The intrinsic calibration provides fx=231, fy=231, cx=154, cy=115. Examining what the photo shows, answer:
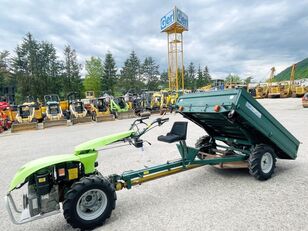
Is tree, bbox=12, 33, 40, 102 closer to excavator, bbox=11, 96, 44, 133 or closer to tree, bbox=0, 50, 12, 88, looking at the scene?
tree, bbox=0, 50, 12, 88

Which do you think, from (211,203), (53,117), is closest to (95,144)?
(211,203)

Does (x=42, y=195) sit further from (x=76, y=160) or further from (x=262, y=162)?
(x=262, y=162)

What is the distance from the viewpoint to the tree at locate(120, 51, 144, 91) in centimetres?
5378

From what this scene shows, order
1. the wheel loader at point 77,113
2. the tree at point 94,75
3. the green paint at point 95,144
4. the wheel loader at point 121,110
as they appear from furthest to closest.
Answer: the tree at point 94,75 → the wheel loader at point 121,110 → the wheel loader at point 77,113 → the green paint at point 95,144

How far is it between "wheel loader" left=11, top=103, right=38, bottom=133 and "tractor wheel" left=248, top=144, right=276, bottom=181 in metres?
13.1

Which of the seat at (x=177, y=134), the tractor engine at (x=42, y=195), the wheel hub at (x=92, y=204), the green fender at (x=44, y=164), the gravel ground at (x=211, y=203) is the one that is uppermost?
the seat at (x=177, y=134)

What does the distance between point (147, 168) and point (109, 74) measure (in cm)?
4821

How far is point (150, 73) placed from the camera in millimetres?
65188

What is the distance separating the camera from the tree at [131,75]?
53781 millimetres

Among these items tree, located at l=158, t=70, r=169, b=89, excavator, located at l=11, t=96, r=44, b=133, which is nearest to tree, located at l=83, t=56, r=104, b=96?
tree, located at l=158, t=70, r=169, b=89

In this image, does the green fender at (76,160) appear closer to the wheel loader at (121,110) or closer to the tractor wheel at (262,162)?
the tractor wheel at (262,162)

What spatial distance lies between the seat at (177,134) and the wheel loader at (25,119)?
1222 centimetres

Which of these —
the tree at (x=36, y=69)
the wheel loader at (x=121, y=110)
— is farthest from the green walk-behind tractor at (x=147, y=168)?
the tree at (x=36, y=69)

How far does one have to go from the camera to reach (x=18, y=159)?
21.3 feet
